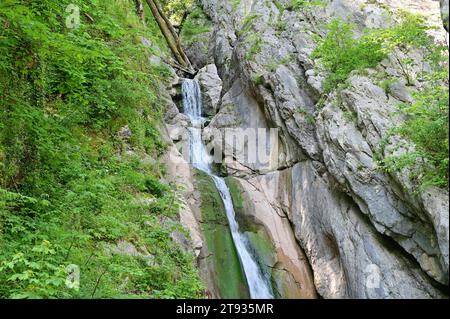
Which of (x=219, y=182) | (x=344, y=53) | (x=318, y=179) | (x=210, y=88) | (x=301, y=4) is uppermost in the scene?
(x=301, y=4)

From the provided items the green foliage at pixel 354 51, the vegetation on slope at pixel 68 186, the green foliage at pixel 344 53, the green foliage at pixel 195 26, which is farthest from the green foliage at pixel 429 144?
the green foliage at pixel 195 26

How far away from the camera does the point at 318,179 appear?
13602mm

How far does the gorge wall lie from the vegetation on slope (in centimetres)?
163

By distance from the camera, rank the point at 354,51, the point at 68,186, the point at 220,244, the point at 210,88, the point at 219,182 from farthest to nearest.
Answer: the point at 210,88 → the point at 219,182 → the point at 354,51 → the point at 220,244 → the point at 68,186

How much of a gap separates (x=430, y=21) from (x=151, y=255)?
12.6 metres

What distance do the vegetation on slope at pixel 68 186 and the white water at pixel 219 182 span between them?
11.6ft

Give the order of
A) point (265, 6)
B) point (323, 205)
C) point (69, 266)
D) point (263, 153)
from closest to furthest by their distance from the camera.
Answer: point (69, 266)
point (323, 205)
point (263, 153)
point (265, 6)

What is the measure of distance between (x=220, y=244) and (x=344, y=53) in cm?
795

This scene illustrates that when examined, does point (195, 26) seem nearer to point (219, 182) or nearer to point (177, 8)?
point (177, 8)

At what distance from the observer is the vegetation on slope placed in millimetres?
5562

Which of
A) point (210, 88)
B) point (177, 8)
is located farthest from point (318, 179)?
point (177, 8)

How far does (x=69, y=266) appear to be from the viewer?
5.25 m

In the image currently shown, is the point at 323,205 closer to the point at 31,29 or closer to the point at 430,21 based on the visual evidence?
the point at 430,21
